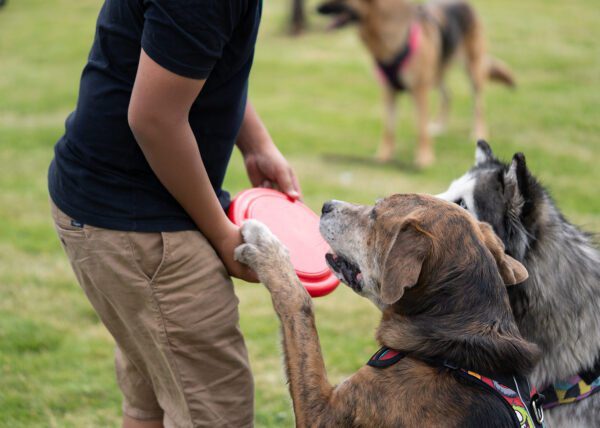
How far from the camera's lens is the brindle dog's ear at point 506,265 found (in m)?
2.92

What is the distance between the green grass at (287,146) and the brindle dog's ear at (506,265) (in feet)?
6.13

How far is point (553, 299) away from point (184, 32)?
1973mm

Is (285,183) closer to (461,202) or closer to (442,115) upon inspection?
(461,202)

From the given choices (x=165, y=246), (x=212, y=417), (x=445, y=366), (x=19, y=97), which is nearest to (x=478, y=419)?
(x=445, y=366)

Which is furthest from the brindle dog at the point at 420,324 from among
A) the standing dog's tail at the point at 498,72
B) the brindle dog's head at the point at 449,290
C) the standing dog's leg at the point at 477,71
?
the standing dog's tail at the point at 498,72

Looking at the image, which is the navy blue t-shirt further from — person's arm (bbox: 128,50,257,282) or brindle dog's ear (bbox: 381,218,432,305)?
brindle dog's ear (bbox: 381,218,432,305)

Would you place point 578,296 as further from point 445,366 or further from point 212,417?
point 212,417

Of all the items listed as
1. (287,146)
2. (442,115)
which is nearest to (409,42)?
(287,146)

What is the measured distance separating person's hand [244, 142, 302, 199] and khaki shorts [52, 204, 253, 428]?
70cm

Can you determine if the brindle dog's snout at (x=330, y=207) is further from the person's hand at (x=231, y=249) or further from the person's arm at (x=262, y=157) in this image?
the person's hand at (x=231, y=249)

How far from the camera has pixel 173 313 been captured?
2.67 meters

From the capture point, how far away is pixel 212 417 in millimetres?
2828

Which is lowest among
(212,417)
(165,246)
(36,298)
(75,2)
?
(75,2)

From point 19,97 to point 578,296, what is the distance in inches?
459
